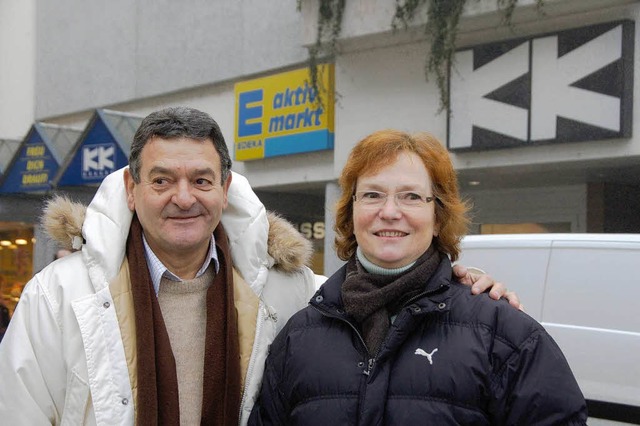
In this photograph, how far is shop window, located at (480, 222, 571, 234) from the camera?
1136 cm

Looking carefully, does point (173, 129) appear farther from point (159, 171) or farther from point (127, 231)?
point (127, 231)

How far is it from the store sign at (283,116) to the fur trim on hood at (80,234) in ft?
28.8

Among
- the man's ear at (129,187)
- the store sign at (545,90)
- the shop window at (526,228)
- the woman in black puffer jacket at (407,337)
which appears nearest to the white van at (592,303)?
the woman in black puffer jacket at (407,337)

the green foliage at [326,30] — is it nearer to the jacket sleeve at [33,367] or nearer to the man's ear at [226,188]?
the man's ear at [226,188]

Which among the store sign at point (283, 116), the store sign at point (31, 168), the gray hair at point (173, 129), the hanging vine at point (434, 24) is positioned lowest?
the gray hair at point (173, 129)

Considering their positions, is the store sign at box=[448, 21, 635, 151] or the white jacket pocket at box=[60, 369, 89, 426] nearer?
the white jacket pocket at box=[60, 369, 89, 426]

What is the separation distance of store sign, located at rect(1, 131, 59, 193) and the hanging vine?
4710 mm

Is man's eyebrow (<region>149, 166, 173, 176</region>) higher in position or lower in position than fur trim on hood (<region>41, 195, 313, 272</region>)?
higher

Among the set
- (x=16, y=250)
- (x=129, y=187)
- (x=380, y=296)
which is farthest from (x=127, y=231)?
(x=16, y=250)

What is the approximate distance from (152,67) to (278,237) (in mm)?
12596

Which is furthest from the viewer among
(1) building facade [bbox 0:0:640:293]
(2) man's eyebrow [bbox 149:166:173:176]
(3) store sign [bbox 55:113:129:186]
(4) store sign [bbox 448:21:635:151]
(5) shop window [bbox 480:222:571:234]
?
(5) shop window [bbox 480:222:571:234]

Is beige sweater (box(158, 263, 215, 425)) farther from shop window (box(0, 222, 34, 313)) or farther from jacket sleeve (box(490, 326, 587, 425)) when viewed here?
shop window (box(0, 222, 34, 313))

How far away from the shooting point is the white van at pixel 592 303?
4844mm

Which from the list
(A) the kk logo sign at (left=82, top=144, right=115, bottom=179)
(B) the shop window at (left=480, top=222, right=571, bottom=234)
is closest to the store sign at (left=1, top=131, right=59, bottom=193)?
(A) the kk logo sign at (left=82, top=144, right=115, bottom=179)
